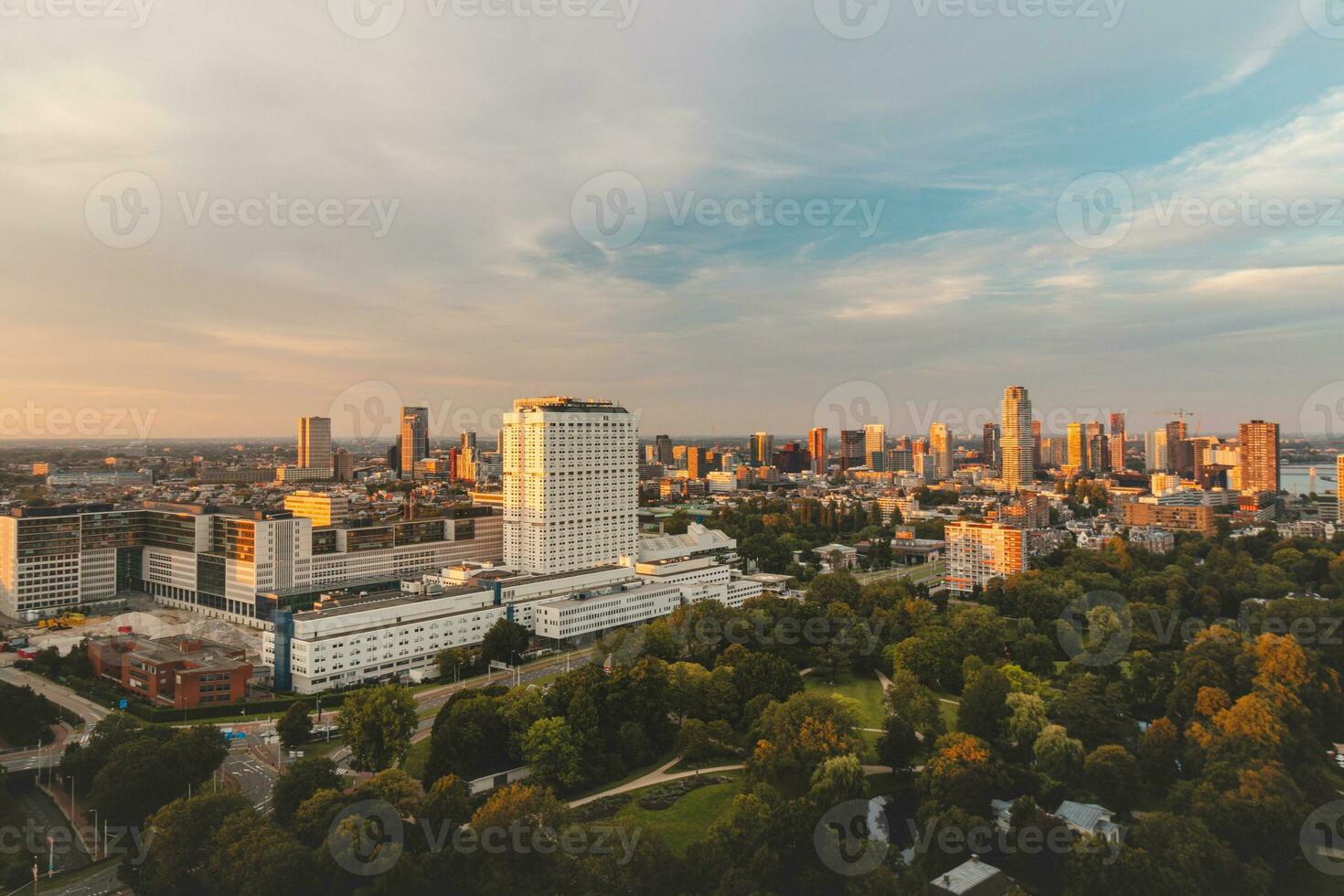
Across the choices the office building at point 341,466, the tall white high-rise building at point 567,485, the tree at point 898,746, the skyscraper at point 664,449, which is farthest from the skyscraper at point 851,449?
the tree at point 898,746

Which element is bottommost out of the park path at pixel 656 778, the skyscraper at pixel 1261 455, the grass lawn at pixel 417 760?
the park path at pixel 656 778

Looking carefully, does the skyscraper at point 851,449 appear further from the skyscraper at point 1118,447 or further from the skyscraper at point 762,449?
the skyscraper at point 1118,447

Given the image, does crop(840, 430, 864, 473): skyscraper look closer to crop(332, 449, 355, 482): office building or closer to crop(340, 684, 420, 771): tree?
crop(332, 449, 355, 482): office building

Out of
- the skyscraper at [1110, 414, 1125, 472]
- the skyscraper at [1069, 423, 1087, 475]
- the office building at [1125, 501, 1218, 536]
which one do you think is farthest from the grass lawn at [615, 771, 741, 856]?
the skyscraper at [1110, 414, 1125, 472]

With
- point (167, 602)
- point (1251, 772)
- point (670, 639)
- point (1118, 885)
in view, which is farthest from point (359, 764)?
point (167, 602)

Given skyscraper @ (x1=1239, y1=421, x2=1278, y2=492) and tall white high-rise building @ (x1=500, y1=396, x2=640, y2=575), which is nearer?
tall white high-rise building @ (x1=500, y1=396, x2=640, y2=575)

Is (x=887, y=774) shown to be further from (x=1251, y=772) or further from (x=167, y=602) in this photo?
(x=167, y=602)

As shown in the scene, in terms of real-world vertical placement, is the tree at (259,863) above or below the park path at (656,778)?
above
